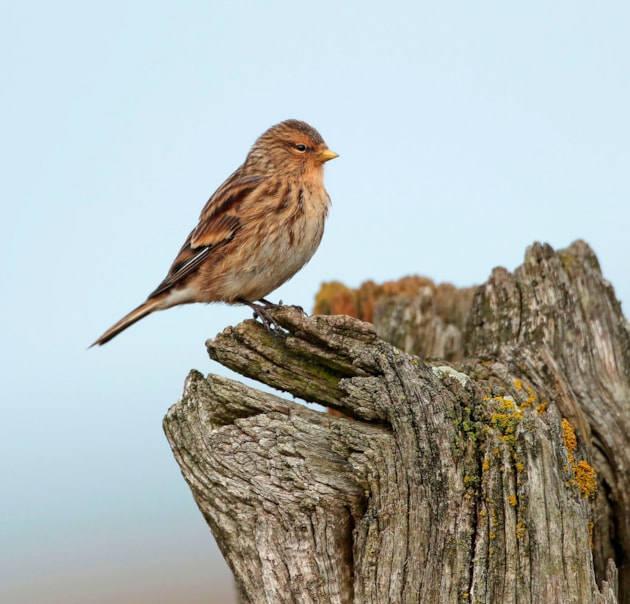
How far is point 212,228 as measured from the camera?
7.39 m

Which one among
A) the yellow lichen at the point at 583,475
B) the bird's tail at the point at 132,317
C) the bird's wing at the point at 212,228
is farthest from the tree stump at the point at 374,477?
the bird's tail at the point at 132,317

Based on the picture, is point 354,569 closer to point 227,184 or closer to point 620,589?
point 620,589

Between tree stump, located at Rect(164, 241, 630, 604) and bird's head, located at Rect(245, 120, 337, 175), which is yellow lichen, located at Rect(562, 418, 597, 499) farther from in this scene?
bird's head, located at Rect(245, 120, 337, 175)

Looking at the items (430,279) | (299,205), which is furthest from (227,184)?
(430,279)

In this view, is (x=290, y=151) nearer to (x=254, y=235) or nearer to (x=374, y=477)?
(x=254, y=235)

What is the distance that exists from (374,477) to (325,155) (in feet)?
13.1

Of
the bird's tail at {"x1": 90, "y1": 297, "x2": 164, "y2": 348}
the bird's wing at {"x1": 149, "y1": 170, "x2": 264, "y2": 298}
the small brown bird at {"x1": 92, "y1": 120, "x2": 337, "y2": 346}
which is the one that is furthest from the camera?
the bird's tail at {"x1": 90, "y1": 297, "x2": 164, "y2": 348}

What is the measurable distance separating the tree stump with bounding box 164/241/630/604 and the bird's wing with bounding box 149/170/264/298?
6.38ft

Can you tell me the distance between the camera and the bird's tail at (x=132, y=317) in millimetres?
7609

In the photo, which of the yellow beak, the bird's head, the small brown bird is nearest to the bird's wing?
the small brown bird

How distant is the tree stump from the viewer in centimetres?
443

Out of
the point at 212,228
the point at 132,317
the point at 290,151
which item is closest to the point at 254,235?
the point at 212,228

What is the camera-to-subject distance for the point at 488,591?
14.3 feet

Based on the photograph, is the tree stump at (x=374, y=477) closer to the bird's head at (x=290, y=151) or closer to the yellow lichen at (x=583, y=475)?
the yellow lichen at (x=583, y=475)
